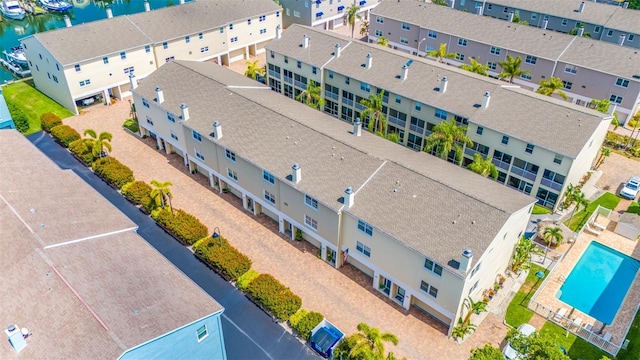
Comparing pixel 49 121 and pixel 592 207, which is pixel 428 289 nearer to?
pixel 592 207

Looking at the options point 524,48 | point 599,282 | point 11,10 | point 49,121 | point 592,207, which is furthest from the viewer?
point 11,10

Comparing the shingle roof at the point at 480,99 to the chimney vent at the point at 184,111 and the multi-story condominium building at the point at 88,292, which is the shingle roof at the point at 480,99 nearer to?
the chimney vent at the point at 184,111

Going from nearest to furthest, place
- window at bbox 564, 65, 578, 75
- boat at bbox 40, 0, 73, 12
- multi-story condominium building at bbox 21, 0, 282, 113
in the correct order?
multi-story condominium building at bbox 21, 0, 282, 113 → window at bbox 564, 65, 578, 75 → boat at bbox 40, 0, 73, 12

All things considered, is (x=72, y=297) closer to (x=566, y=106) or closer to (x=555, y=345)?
(x=555, y=345)

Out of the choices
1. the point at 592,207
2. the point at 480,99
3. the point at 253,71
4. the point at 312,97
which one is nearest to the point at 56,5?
the point at 253,71

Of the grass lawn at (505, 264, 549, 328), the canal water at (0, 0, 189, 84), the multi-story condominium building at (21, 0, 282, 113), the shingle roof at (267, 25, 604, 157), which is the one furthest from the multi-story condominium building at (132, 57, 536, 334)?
the canal water at (0, 0, 189, 84)

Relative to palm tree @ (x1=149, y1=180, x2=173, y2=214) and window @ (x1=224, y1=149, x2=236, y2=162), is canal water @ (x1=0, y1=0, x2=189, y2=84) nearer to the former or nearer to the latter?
palm tree @ (x1=149, y1=180, x2=173, y2=214)
